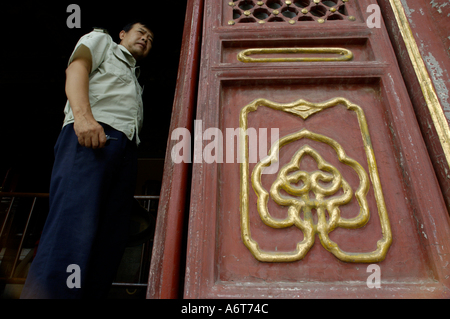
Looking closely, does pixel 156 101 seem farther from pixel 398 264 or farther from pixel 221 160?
pixel 398 264

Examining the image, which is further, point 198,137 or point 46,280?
point 198,137

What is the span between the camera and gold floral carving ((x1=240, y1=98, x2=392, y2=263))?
2.19 feet

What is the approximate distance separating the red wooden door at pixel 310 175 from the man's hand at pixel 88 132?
1.00 feet

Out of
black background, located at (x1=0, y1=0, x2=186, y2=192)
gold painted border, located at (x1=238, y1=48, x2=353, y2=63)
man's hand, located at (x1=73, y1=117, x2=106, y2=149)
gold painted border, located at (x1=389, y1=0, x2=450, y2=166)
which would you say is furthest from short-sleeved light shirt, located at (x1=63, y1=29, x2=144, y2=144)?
black background, located at (x1=0, y1=0, x2=186, y2=192)

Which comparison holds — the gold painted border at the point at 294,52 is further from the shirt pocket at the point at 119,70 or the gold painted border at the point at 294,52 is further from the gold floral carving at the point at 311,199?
the shirt pocket at the point at 119,70

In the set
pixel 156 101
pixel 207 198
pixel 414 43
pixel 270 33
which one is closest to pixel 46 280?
pixel 207 198

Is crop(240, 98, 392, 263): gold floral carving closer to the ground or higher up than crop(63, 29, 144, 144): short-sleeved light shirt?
closer to the ground

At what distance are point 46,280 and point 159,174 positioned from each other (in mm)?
3321

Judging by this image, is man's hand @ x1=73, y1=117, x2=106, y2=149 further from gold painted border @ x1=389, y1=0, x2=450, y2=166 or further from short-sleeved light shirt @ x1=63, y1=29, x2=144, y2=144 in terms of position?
gold painted border @ x1=389, y1=0, x2=450, y2=166

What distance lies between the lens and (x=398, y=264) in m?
0.66

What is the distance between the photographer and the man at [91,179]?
704mm

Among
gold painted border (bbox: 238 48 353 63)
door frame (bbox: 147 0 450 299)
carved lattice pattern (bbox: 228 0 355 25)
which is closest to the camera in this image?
door frame (bbox: 147 0 450 299)

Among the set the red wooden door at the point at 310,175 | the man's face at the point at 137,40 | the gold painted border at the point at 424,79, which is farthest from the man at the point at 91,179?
the gold painted border at the point at 424,79

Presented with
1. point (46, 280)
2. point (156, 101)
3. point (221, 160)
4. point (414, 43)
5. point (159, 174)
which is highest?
point (156, 101)
